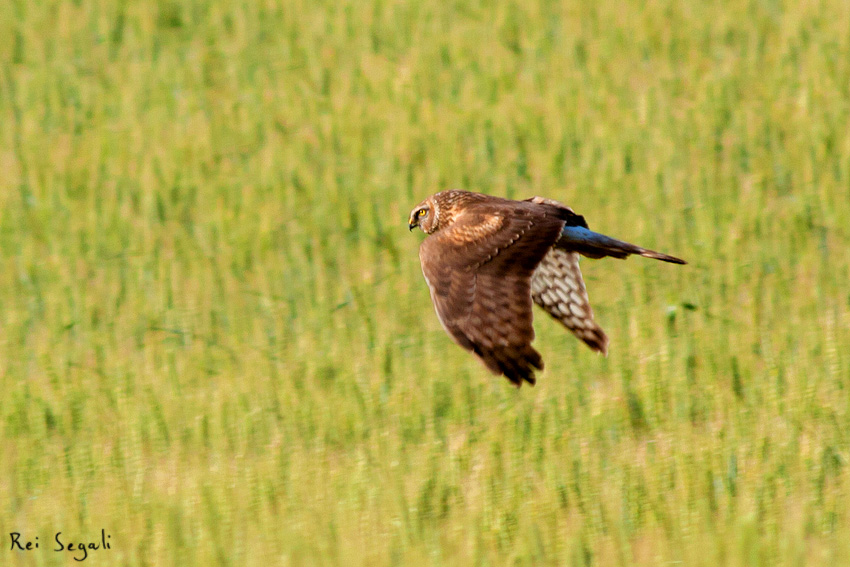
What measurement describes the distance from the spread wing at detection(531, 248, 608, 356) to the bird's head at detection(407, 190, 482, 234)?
0.54 meters

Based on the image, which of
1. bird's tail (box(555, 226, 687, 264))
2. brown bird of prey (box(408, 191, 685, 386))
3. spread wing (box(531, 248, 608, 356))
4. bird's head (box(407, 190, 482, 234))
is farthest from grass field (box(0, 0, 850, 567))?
bird's head (box(407, 190, 482, 234))

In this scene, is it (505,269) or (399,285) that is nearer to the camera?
(505,269)

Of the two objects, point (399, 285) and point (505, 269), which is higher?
point (505, 269)

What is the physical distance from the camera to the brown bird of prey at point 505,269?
14.4 ft

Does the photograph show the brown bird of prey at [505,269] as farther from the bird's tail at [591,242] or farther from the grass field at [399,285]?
the grass field at [399,285]

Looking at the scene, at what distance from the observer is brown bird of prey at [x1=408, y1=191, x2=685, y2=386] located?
440cm

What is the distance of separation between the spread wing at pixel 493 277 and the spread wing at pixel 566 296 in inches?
22.0

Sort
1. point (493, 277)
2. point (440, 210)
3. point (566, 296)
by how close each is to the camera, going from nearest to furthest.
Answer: point (493, 277), point (440, 210), point (566, 296)

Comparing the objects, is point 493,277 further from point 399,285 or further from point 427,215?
point 399,285

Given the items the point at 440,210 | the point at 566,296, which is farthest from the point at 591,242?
the point at 440,210

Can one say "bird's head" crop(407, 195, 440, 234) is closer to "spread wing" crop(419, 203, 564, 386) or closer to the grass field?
"spread wing" crop(419, 203, 564, 386)

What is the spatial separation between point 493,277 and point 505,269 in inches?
2.7

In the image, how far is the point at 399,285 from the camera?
7.13 metres

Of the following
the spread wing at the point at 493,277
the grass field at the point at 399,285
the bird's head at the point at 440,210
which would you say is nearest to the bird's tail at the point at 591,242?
the spread wing at the point at 493,277
